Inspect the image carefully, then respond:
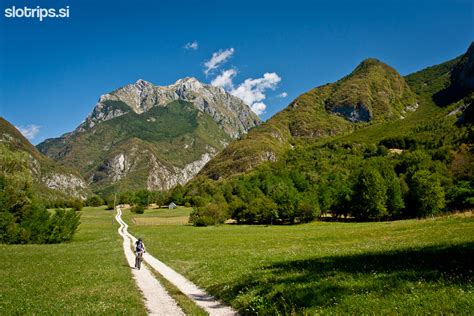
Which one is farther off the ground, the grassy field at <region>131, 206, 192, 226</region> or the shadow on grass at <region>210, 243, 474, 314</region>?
the shadow on grass at <region>210, 243, 474, 314</region>

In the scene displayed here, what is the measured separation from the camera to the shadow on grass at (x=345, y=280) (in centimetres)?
1218

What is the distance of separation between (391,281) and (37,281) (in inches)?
915

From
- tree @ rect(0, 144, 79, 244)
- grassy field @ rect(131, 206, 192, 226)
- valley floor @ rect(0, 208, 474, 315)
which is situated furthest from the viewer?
grassy field @ rect(131, 206, 192, 226)

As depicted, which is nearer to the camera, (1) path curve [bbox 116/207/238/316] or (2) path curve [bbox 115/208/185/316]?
(1) path curve [bbox 116/207/238/316]

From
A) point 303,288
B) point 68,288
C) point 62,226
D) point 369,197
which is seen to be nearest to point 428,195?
point 369,197

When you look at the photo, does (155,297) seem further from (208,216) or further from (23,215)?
(208,216)

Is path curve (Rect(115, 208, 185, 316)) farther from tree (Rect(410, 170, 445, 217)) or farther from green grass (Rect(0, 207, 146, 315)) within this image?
tree (Rect(410, 170, 445, 217))

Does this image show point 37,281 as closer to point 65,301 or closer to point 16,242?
point 65,301

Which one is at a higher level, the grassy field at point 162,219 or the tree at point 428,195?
the tree at point 428,195

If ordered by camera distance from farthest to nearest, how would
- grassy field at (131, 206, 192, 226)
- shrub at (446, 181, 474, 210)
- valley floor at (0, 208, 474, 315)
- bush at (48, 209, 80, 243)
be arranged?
1. grassy field at (131, 206, 192, 226)
2. shrub at (446, 181, 474, 210)
3. bush at (48, 209, 80, 243)
4. valley floor at (0, 208, 474, 315)

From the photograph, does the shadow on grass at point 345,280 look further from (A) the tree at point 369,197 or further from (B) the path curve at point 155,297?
(A) the tree at point 369,197

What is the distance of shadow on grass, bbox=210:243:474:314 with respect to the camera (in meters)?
12.2

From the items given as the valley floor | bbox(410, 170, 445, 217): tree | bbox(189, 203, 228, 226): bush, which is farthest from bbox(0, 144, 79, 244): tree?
bbox(410, 170, 445, 217): tree

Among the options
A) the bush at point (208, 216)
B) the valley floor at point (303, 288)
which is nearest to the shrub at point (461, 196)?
the bush at point (208, 216)
